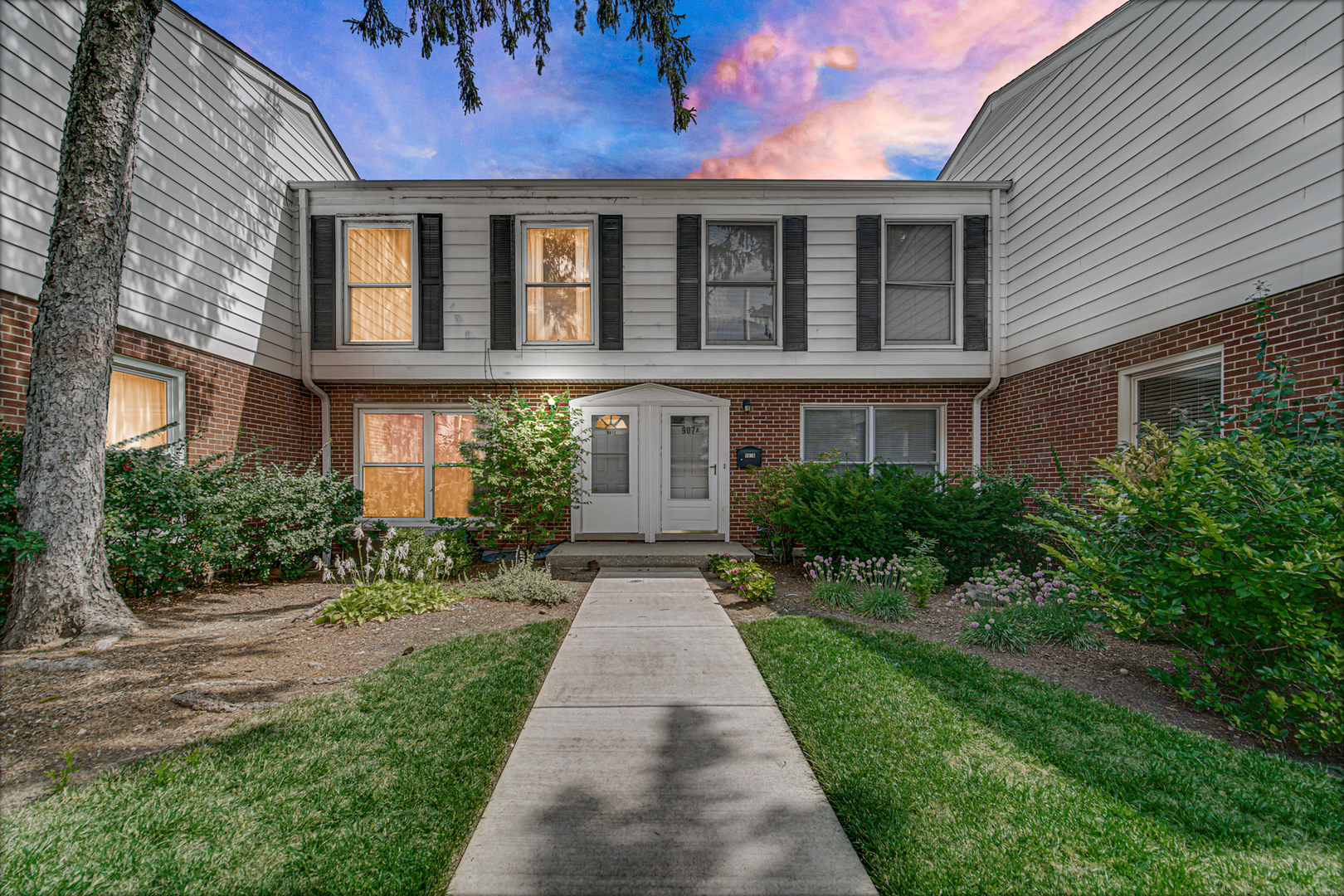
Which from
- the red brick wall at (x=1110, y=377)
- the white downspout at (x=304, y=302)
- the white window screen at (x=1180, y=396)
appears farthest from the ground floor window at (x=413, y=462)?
the white window screen at (x=1180, y=396)

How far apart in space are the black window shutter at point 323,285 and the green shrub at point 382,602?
430 centimetres

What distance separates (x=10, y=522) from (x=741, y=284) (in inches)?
300

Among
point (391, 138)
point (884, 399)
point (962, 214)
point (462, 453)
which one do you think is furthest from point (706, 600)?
point (391, 138)

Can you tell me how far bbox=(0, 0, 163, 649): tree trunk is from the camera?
12.5ft

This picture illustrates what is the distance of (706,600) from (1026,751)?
3.06m

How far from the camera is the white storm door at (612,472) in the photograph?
7984 millimetres

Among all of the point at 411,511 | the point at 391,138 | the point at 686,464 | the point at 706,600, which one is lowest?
the point at 706,600

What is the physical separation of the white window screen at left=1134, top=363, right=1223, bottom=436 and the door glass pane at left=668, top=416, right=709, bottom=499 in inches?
195

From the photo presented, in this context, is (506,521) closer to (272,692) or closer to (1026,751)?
(272,692)

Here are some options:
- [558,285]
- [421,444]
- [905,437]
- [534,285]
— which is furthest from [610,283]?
[905,437]

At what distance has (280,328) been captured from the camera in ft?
24.4

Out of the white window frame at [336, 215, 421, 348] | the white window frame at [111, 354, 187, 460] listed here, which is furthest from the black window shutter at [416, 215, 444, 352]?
the white window frame at [111, 354, 187, 460]

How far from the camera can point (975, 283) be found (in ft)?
25.7

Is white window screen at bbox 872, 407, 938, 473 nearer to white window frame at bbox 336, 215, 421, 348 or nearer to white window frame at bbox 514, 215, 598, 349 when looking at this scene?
white window frame at bbox 514, 215, 598, 349
